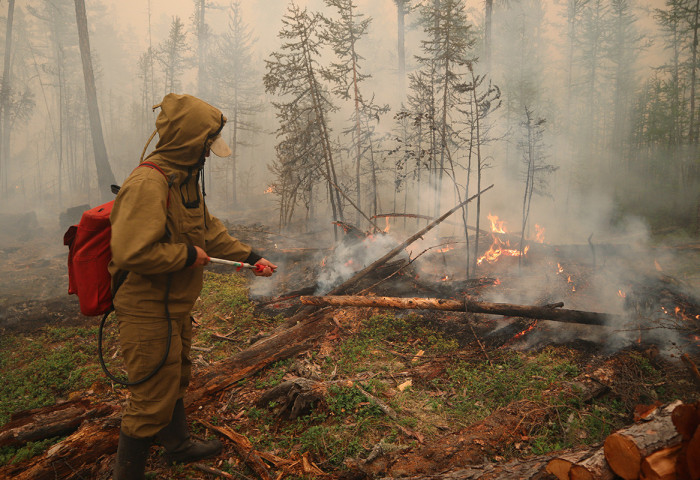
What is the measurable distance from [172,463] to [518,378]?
414cm

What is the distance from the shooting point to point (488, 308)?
18.4 ft

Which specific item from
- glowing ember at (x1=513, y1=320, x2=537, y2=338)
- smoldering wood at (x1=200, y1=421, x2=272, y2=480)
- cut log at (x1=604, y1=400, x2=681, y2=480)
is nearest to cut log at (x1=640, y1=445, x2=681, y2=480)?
cut log at (x1=604, y1=400, x2=681, y2=480)

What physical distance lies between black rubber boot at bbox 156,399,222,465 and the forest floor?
0.31ft

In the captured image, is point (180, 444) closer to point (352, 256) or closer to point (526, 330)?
point (526, 330)

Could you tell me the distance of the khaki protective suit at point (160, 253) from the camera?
8.26ft

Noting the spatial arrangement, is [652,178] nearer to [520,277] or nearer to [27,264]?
[520,277]

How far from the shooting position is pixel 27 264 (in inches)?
536

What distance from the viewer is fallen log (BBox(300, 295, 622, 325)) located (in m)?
5.38

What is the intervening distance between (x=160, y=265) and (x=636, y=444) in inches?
130

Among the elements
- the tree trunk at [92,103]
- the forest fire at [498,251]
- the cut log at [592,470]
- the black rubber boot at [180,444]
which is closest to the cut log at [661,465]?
the cut log at [592,470]

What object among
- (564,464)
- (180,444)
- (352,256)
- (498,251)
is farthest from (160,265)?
(498,251)

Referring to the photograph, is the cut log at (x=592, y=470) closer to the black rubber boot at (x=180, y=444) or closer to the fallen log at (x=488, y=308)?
the black rubber boot at (x=180, y=444)

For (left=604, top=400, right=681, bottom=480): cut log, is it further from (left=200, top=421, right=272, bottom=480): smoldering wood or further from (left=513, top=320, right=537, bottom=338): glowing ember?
(left=513, top=320, right=537, bottom=338): glowing ember

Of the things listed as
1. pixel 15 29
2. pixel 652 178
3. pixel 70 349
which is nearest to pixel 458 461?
pixel 70 349
